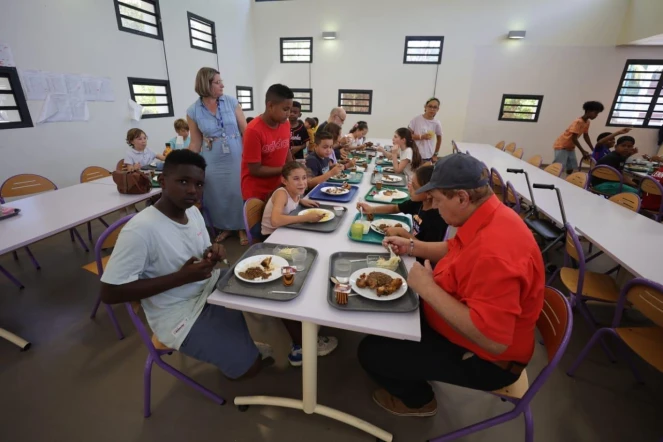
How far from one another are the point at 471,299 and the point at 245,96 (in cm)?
940

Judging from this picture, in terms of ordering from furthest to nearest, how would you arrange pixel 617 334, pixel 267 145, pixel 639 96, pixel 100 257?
pixel 639 96 < pixel 267 145 < pixel 100 257 < pixel 617 334

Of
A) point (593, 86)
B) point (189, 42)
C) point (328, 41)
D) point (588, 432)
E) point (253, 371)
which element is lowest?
point (588, 432)

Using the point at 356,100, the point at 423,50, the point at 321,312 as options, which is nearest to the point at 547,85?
the point at 423,50

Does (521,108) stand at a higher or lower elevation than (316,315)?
higher

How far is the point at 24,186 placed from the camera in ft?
10.4

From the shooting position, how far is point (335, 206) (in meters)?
2.44

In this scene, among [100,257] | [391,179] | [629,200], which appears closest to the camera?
[100,257]

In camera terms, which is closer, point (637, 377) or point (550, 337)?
point (550, 337)

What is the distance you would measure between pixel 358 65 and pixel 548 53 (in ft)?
16.0

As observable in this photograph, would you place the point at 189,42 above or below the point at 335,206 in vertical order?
above

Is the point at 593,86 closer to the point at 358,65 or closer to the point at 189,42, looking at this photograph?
the point at 358,65

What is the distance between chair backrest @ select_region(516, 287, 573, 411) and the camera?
1.13 m

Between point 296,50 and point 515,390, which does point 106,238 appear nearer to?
point 515,390

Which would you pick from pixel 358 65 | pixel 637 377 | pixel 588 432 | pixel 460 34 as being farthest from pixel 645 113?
pixel 588 432
